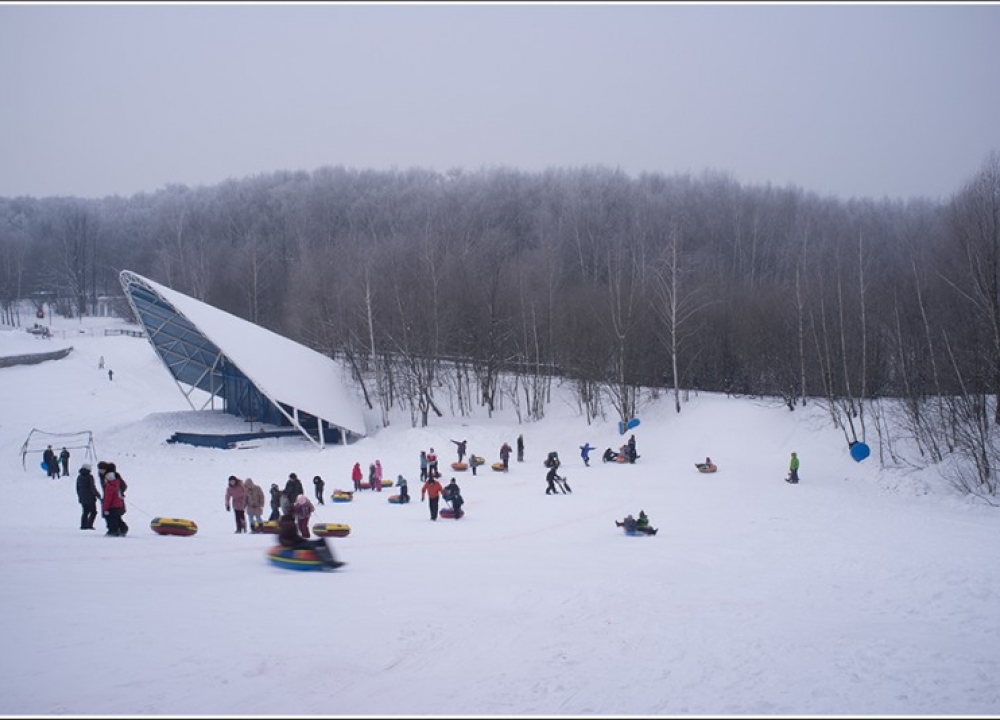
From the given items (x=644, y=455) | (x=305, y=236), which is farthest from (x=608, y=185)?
(x=644, y=455)

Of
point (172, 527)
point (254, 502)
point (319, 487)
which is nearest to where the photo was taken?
point (172, 527)

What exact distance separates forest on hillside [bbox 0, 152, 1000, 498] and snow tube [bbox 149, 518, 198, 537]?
891 inches

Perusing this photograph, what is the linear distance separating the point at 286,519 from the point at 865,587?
10.0 metres

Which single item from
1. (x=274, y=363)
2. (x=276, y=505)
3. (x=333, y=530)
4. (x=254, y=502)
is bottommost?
(x=333, y=530)

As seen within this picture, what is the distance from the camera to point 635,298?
4022cm

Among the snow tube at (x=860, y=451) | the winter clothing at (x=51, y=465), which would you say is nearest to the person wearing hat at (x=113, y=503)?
the winter clothing at (x=51, y=465)

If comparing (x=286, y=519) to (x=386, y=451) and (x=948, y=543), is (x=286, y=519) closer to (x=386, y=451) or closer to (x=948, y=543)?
(x=948, y=543)

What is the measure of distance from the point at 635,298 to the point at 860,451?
1685cm

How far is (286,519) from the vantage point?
37.9 feet

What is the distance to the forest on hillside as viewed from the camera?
86.0 feet

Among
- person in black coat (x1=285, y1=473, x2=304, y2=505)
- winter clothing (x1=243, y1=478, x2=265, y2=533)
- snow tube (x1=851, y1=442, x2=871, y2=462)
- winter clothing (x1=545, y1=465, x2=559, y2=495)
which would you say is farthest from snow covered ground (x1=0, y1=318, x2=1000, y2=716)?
snow tube (x1=851, y1=442, x2=871, y2=462)

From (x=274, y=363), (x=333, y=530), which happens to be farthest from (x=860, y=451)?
(x=274, y=363)

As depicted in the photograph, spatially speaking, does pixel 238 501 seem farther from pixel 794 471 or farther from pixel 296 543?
pixel 794 471

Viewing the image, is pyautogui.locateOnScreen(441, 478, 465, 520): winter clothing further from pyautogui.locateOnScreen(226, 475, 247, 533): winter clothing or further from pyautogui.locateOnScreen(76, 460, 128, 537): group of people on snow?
pyautogui.locateOnScreen(76, 460, 128, 537): group of people on snow
